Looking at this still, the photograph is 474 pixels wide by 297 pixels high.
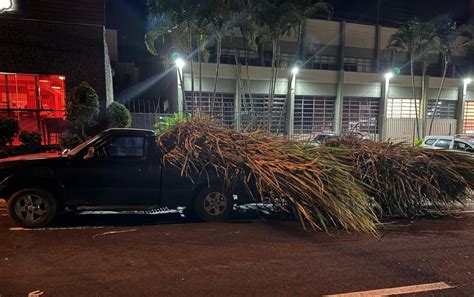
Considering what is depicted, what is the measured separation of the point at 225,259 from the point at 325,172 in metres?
2.73

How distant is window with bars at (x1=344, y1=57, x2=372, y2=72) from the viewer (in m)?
26.2

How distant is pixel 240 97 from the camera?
2292 cm

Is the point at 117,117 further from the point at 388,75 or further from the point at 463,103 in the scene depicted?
the point at 463,103

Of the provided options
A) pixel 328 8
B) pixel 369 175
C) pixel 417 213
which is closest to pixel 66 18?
pixel 328 8

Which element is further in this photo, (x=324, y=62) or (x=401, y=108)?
(x=401, y=108)

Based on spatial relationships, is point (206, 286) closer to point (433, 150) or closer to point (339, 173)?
point (339, 173)

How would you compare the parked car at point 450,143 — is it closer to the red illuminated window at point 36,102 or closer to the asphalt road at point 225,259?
the asphalt road at point 225,259

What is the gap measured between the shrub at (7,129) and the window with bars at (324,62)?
19.4 meters

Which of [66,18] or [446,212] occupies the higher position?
[66,18]

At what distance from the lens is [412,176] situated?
717 cm

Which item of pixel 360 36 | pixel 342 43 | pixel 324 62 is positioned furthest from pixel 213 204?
pixel 360 36

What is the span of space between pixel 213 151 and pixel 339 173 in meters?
2.48

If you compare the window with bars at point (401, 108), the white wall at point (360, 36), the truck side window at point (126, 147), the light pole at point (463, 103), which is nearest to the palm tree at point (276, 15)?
the truck side window at point (126, 147)

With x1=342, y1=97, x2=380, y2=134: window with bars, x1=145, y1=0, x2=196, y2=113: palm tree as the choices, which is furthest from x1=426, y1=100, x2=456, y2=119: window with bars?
x1=145, y1=0, x2=196, y2=113: palm tree
